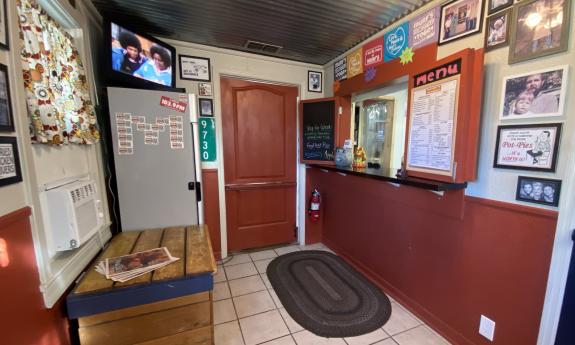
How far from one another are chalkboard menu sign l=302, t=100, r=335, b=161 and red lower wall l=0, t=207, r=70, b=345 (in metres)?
2.25

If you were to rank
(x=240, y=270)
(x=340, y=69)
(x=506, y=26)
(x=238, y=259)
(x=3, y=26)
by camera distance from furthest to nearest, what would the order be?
(x=238, y=259) < (x=340, y=69) < (x=240, y=270) < (x=506, y=26) < (x=3, y=26)

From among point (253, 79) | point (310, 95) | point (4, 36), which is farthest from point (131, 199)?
point (310, 95)

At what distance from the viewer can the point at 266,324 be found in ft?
5.74

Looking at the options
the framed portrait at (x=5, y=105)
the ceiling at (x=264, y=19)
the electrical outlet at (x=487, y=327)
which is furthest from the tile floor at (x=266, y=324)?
the ceiling at (x=264, y=19)

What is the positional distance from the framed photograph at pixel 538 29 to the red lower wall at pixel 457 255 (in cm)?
76

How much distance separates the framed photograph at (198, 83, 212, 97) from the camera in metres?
2.40

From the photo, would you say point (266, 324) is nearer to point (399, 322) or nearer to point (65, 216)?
point (399, 322)

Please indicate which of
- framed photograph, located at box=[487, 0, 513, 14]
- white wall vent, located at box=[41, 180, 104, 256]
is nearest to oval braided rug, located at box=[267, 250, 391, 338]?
white wall vent, located at box=[41, 180, 104, 256]

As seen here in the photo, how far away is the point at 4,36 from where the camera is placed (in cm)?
85

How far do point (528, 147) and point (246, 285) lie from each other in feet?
7.32

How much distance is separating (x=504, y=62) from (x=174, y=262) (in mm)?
2099

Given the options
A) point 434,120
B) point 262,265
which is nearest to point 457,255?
point 434,120

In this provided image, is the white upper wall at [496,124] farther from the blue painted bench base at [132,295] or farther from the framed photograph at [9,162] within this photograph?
the framed photograph at [9,162]

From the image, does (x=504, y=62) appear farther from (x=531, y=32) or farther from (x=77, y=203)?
(x=77, y=203)
